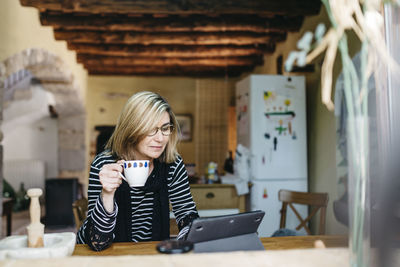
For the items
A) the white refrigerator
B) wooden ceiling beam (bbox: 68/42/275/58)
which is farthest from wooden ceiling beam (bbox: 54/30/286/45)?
the white refrigerator

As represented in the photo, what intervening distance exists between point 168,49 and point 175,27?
3.37 ft

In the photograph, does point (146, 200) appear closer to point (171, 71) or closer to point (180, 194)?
point (180, 194)

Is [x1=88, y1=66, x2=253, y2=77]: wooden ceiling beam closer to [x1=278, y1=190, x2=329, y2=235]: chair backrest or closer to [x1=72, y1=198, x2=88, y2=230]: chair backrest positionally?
[x1=278, y1=190, x2=329, y2=235]: chair backrest

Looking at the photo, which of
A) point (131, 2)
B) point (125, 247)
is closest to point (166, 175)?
point (125, 247)

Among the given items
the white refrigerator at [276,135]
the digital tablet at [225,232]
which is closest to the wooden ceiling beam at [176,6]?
the white refrigerator at [276,135]

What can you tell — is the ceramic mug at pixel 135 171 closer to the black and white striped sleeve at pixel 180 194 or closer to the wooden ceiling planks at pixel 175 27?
the black and white striped sleeve at pixel 180 194

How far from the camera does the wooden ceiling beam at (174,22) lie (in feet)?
13.8

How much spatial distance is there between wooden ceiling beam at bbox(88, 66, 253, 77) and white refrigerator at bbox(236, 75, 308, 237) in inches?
115

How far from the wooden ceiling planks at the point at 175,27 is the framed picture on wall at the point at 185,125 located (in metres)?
1.37

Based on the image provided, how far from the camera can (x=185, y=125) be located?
7.64 metres

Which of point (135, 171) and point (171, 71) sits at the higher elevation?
point (171, 71)

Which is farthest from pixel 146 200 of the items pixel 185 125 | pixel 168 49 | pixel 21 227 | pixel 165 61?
pixel 185 125

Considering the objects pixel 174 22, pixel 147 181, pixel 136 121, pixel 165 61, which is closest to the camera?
pixel 136 121

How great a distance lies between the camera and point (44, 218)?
5.76m
